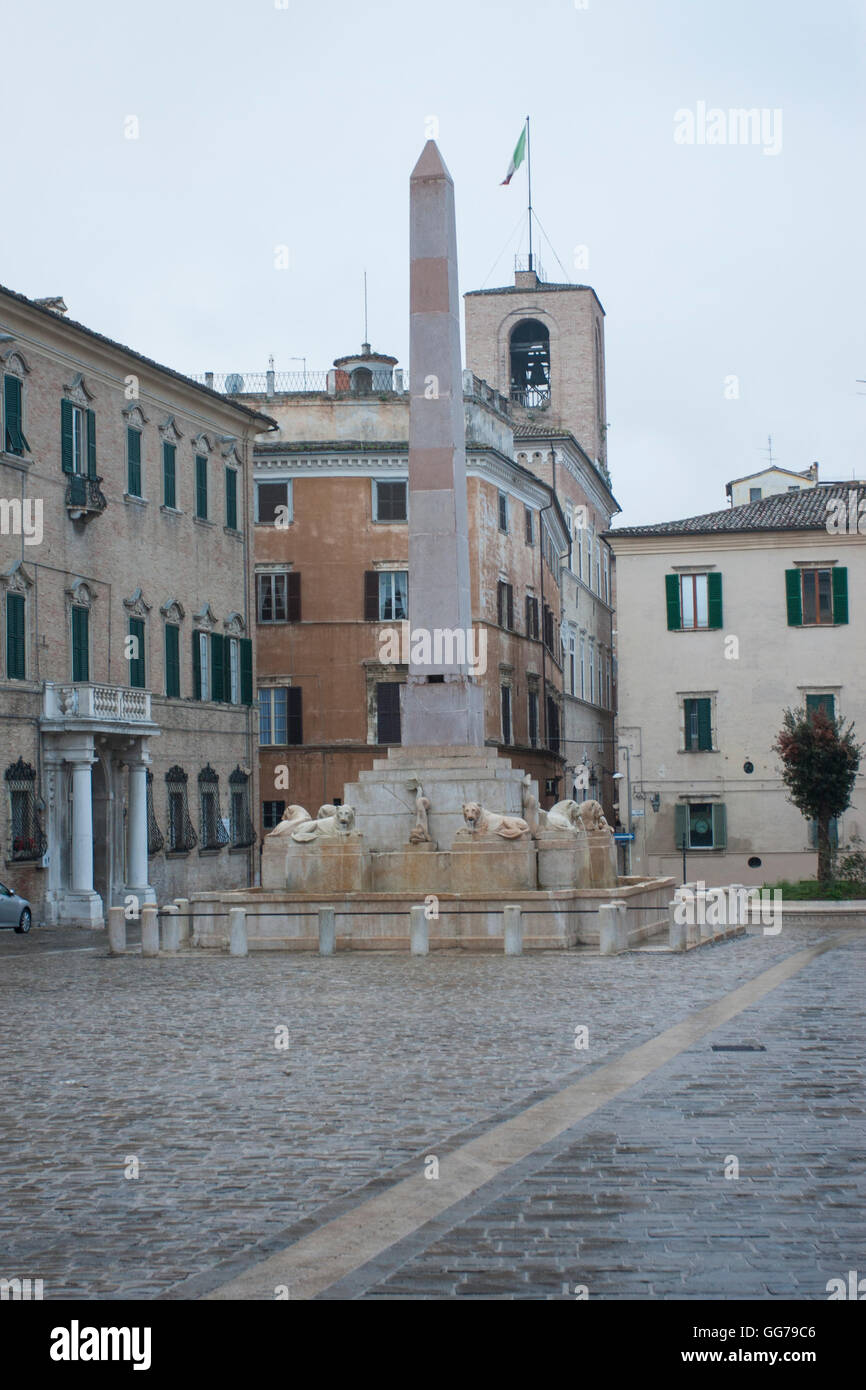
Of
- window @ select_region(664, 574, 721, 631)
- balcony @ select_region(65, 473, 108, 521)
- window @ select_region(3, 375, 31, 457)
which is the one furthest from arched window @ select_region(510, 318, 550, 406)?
window @ select_region(3, 375, 31, 457)

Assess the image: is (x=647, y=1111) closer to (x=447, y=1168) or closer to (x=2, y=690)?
(x=447, y=1168)

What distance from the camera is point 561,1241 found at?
6996 millimetres

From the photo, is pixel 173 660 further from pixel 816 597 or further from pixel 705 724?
pixel 816 597

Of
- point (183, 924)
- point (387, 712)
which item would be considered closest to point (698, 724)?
point (387, 712)

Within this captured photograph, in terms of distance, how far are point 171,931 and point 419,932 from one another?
12.4ft

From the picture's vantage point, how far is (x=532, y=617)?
58719 mm

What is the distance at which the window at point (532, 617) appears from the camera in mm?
58250

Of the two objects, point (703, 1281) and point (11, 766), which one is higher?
point (11, 766)

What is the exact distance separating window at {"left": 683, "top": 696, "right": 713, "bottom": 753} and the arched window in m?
26.6

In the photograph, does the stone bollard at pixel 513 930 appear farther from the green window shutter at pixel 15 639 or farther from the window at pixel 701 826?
the window at pixel 701 826

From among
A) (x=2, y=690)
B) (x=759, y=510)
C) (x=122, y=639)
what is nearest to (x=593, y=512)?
(x=759, y=510)

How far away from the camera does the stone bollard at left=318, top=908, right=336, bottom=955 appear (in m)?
22.5

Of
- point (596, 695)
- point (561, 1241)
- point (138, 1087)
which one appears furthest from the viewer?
point (596, 695)
